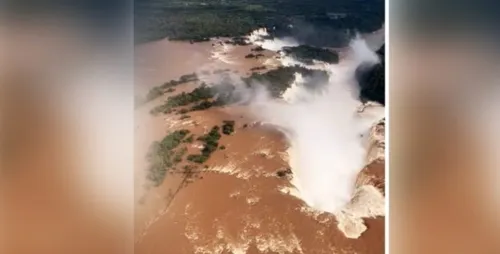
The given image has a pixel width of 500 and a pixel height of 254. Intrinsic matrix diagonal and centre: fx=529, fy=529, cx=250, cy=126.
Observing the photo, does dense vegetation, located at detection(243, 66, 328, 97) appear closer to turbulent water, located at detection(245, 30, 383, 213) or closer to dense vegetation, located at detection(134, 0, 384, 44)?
turbulent water, located at detection(245, 30, 383, 213)

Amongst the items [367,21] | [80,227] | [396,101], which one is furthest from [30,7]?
[396,101]

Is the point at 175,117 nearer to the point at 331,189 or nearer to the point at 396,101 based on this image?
the point at 331,189

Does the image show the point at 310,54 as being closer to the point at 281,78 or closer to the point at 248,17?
the point at 281,78

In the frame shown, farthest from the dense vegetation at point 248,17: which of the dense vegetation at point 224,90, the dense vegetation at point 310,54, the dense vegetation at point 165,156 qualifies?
the dense vegetation at point 165,156

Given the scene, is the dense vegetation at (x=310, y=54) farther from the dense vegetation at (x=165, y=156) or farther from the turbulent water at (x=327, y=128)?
the dense vegetation at (x=165, y=156)

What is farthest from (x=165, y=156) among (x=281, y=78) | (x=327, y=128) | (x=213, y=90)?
(x=327, y=128)

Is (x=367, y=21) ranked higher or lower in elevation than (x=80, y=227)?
higher

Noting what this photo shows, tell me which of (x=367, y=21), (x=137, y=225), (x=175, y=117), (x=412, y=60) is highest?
(x=367, y=21)
